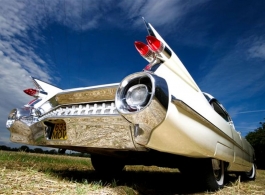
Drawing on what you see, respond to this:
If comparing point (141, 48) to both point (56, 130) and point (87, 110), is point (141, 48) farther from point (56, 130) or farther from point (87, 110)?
point (56, 130)

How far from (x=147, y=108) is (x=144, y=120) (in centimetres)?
10

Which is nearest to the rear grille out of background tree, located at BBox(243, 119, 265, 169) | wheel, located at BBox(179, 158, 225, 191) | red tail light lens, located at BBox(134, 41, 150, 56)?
red tail light lens, located at BBox(134, 41, 150, 56)

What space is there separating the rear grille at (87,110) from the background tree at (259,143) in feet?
54.1

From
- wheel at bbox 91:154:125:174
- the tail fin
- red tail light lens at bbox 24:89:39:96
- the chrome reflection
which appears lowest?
wheel at bbox 91:154:125:174

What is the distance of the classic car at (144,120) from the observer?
188 cm

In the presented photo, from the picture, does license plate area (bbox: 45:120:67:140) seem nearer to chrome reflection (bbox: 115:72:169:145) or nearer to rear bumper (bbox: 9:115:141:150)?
rear bumper (bbox: 9:115:141:150)

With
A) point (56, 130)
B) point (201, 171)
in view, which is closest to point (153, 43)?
point (56, 130)

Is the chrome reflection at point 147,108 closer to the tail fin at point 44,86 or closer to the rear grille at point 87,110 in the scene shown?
the rear grille at point 87,110

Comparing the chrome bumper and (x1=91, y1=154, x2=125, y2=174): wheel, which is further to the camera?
(x1=91, y1=154, x2=125, y2=174): wheel

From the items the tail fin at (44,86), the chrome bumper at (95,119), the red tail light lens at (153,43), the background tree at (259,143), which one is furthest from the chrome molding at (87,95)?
the background tree at (259,143)

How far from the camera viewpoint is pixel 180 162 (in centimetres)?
273

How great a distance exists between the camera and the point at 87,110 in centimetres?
255

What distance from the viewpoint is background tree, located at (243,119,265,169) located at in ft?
53.2

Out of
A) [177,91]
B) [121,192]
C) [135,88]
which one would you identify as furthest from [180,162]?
[135,88]
